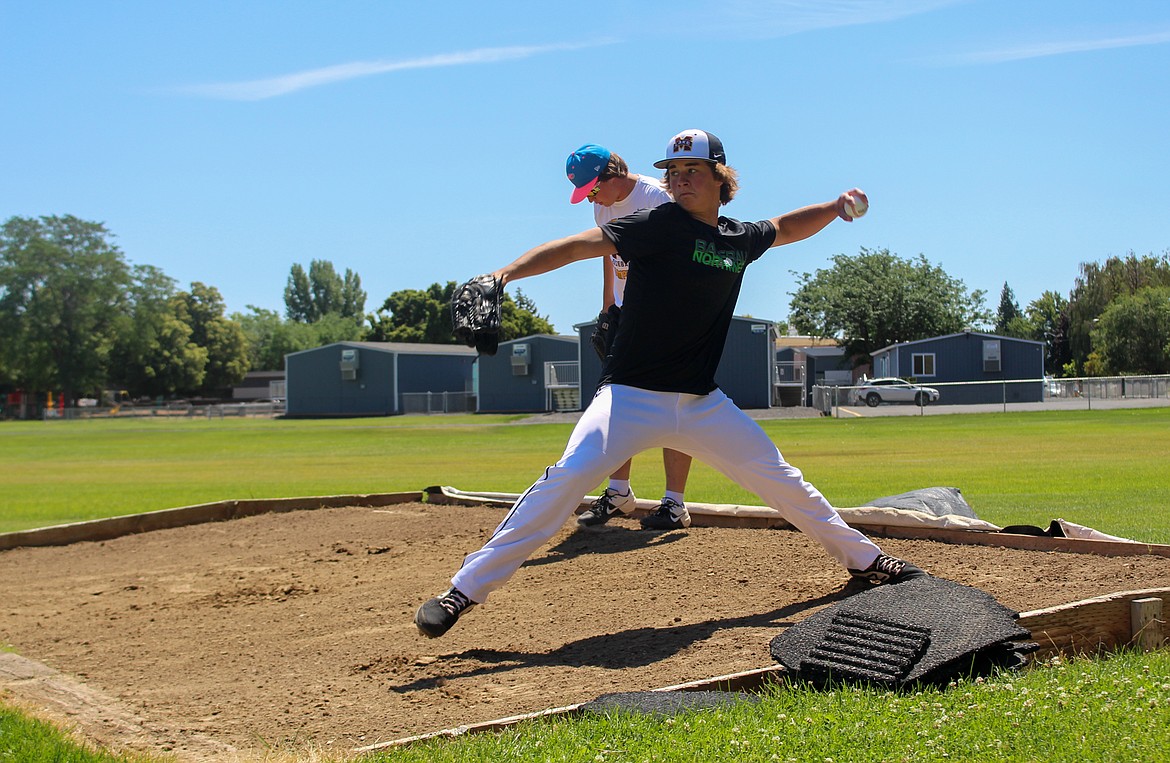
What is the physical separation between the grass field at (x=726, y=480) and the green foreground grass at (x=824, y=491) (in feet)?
0.21

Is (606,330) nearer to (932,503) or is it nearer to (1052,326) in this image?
(932,503)

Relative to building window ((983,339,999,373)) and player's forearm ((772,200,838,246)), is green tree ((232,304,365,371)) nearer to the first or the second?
building window ((983,339,999,373))

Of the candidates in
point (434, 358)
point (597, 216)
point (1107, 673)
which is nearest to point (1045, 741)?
point (1107, 673)

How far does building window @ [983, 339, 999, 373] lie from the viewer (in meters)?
62.7

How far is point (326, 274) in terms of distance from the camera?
559 ft

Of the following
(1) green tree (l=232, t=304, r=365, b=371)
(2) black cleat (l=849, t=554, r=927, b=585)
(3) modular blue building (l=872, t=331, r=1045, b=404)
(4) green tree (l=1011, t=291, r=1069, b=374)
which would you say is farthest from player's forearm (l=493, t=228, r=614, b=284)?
(1) green tree (l=232, t=304, r=365, b=371)

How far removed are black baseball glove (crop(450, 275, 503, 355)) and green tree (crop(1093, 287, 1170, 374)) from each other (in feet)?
251

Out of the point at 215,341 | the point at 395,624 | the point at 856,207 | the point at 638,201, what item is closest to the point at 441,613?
the point at 395,624

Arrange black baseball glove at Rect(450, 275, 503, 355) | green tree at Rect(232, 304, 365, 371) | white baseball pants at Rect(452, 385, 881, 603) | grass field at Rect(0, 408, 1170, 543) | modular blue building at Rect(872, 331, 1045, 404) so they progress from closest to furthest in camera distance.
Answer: black baseball glove at Rect(450, 275, 503, 355), white baseball pants at Rect(452, 385, 881, 603), grass field at Rect(0, 408, 1170, 543), modular blue building at Rect(872, 331, 1045, 404), green tree at Rect(232, 304, 365, 371)

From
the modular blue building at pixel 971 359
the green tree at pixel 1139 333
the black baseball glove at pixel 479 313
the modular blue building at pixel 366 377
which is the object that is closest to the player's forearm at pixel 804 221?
the black baseball glove at pixel 479 313

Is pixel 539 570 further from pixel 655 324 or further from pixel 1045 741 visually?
pixel 1045 741

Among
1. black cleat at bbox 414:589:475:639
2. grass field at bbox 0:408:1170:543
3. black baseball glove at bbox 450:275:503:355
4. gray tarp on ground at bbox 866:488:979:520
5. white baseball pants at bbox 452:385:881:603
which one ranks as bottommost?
grass field at bbox 0:408:1170:543

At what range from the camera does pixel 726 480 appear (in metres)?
16.7

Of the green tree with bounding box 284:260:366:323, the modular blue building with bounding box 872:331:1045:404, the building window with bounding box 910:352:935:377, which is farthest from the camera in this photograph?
the green tree with bounding box 284:260:366:323
